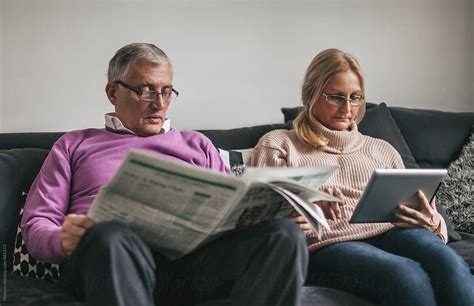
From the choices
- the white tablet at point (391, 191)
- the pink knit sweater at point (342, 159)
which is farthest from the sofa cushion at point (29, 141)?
the white tablet at point (391, 191)

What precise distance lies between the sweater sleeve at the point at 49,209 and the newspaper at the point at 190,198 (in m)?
0.22

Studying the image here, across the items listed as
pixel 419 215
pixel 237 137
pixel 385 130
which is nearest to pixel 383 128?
pixel 385 130

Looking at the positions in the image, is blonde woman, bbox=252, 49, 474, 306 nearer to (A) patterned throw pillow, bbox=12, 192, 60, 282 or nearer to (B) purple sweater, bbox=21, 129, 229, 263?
(B) purple sweater, bbox=21, 129, 229, 263

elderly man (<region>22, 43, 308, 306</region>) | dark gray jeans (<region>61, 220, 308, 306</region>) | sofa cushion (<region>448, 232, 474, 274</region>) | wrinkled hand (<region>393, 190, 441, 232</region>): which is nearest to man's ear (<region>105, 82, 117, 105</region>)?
elderly man (<region>22, 43, 308, 306</region>)

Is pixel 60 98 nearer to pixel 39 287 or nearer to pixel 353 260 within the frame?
pixel 39 287

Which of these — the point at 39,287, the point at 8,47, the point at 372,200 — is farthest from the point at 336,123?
the point at 8,47

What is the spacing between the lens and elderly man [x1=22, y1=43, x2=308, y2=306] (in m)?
1.28

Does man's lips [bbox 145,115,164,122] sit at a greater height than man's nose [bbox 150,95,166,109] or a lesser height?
lesser

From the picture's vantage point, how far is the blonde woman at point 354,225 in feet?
5.31

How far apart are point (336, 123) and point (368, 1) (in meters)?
0.97

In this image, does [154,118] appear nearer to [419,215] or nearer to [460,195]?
[419,215]

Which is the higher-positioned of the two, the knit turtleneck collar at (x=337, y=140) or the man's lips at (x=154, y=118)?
the man's lips at (x=154, y=118)

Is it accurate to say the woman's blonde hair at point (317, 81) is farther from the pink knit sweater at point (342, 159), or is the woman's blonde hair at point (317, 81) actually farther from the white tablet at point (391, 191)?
the white tablet at point (391, 191)

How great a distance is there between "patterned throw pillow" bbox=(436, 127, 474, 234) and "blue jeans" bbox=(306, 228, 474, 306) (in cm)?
54
